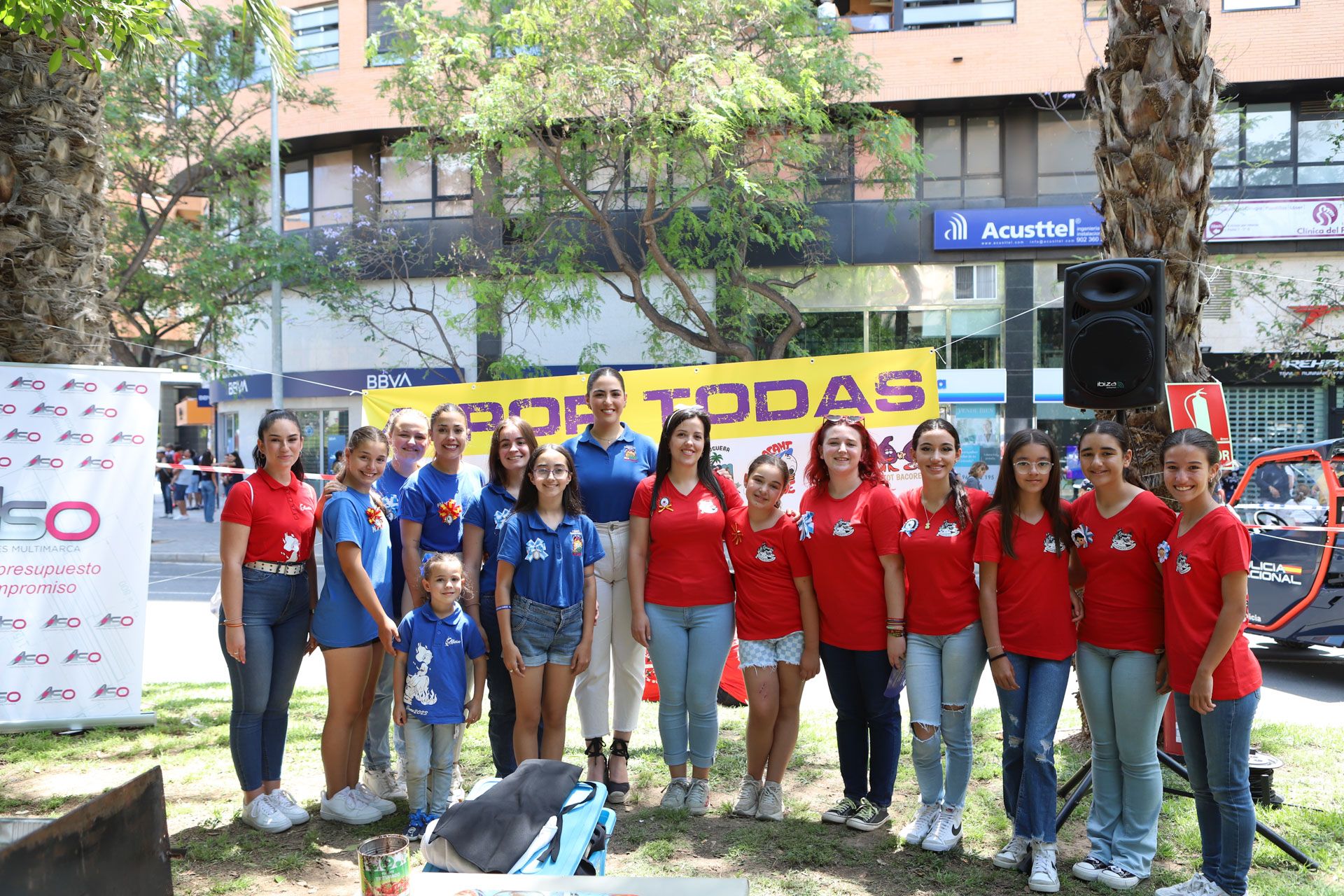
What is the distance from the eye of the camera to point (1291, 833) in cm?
434

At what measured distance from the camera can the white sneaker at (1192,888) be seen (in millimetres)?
3586

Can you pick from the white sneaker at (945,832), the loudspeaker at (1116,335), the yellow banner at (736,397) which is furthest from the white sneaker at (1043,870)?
the yellow banner at (736,397)

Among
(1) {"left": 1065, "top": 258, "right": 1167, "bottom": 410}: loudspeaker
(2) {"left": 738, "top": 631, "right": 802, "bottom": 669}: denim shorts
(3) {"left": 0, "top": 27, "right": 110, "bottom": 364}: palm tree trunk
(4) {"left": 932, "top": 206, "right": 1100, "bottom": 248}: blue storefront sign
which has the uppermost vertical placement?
(4) {"left": 932, "top": 206, "right": 1100, "bottom": 248}: blue storefront sign

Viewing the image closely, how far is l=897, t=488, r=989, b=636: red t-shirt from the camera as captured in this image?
404cm

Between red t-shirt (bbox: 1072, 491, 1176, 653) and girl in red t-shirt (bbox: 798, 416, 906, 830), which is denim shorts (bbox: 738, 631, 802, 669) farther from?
red t-shirt (bbox: 1072, 491, 1176, 653)

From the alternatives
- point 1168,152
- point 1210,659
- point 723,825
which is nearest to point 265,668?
point 723,825

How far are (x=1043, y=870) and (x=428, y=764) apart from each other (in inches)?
98.2

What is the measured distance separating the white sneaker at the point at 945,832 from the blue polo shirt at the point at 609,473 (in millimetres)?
1885

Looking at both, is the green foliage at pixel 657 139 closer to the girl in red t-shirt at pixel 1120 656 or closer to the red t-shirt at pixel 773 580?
the red t-shirt at pixel 773 580

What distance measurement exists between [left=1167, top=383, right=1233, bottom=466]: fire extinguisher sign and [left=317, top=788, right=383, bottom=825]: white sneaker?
4.32m

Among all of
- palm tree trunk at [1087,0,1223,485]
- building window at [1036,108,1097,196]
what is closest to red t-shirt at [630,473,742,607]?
palm tree trunk at [1087,0,1223,485]

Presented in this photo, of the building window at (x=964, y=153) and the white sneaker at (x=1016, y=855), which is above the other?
the building window at (x=964, y=153)

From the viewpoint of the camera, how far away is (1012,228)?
19156 mm

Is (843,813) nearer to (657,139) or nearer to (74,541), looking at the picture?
(74,541)
